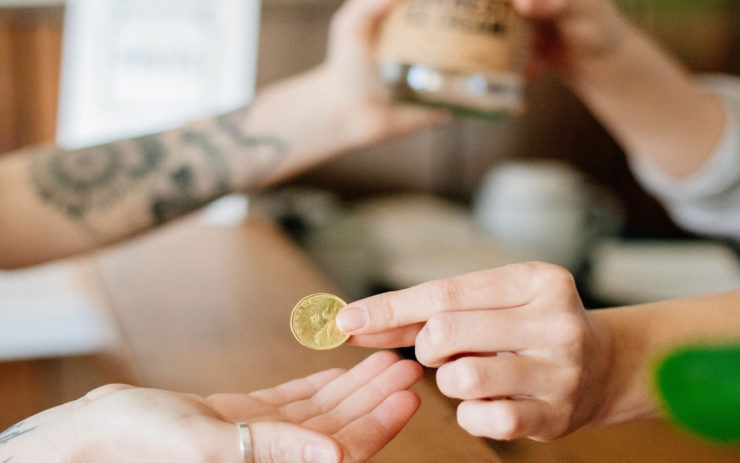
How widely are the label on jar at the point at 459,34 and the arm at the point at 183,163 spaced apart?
219 mm

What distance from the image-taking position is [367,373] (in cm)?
45

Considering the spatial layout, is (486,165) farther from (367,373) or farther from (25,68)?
(367,373)

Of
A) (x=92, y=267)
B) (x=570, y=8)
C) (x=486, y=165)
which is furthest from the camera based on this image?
(x=486, y=165)

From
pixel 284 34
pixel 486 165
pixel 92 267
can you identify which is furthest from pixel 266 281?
pixel 486 165

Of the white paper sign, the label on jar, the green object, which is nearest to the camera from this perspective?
the green object

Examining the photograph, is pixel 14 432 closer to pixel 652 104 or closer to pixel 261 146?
pixel 261 146

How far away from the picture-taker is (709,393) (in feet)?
1.00

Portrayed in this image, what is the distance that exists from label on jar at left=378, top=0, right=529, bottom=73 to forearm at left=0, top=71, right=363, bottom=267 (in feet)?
0.98

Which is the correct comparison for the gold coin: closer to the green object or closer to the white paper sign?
the green object

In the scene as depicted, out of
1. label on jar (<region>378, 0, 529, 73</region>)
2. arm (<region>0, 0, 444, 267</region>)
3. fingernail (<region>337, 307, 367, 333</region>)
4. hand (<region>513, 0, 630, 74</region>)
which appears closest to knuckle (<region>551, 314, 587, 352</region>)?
fingernail (<region>337, 307, 367, 333</region>)

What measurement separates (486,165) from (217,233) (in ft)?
3.07

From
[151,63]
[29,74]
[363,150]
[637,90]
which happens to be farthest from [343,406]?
[29,74]

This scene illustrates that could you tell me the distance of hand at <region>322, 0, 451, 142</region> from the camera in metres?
0.81

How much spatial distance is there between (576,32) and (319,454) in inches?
24.6
